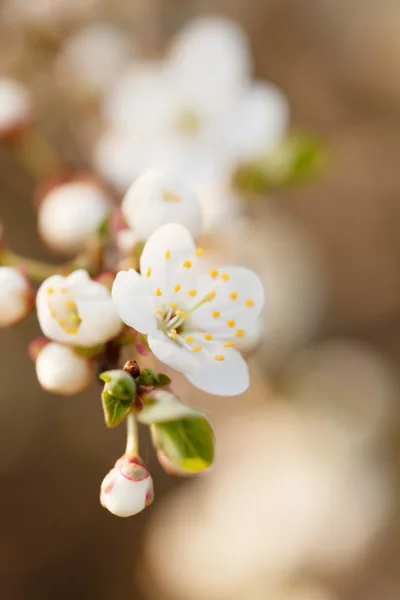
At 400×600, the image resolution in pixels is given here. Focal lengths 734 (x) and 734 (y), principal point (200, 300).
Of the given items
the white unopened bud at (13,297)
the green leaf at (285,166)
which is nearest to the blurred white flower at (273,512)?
the green leaf at (285,166)

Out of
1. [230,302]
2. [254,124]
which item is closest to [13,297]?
[230,302]

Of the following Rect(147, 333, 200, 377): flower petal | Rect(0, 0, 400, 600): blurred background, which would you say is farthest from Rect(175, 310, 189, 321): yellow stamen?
Rect(0, 0, 400, 600): blurred background

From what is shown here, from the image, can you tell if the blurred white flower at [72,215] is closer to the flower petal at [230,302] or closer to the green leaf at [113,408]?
the flower petal at [230,302]

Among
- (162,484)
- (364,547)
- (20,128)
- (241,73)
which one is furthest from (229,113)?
(364,547)

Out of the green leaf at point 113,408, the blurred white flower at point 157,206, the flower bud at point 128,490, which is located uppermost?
the blurred white flower at point 157,206

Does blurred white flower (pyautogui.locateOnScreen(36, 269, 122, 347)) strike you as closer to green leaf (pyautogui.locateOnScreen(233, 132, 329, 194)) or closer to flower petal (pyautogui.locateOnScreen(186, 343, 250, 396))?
flower petal (pyautogui.locateOnScreen(186, 343, 250, 396))

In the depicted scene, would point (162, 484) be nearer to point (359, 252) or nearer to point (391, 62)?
point (359, 252)

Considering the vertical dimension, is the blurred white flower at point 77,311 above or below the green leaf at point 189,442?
above
